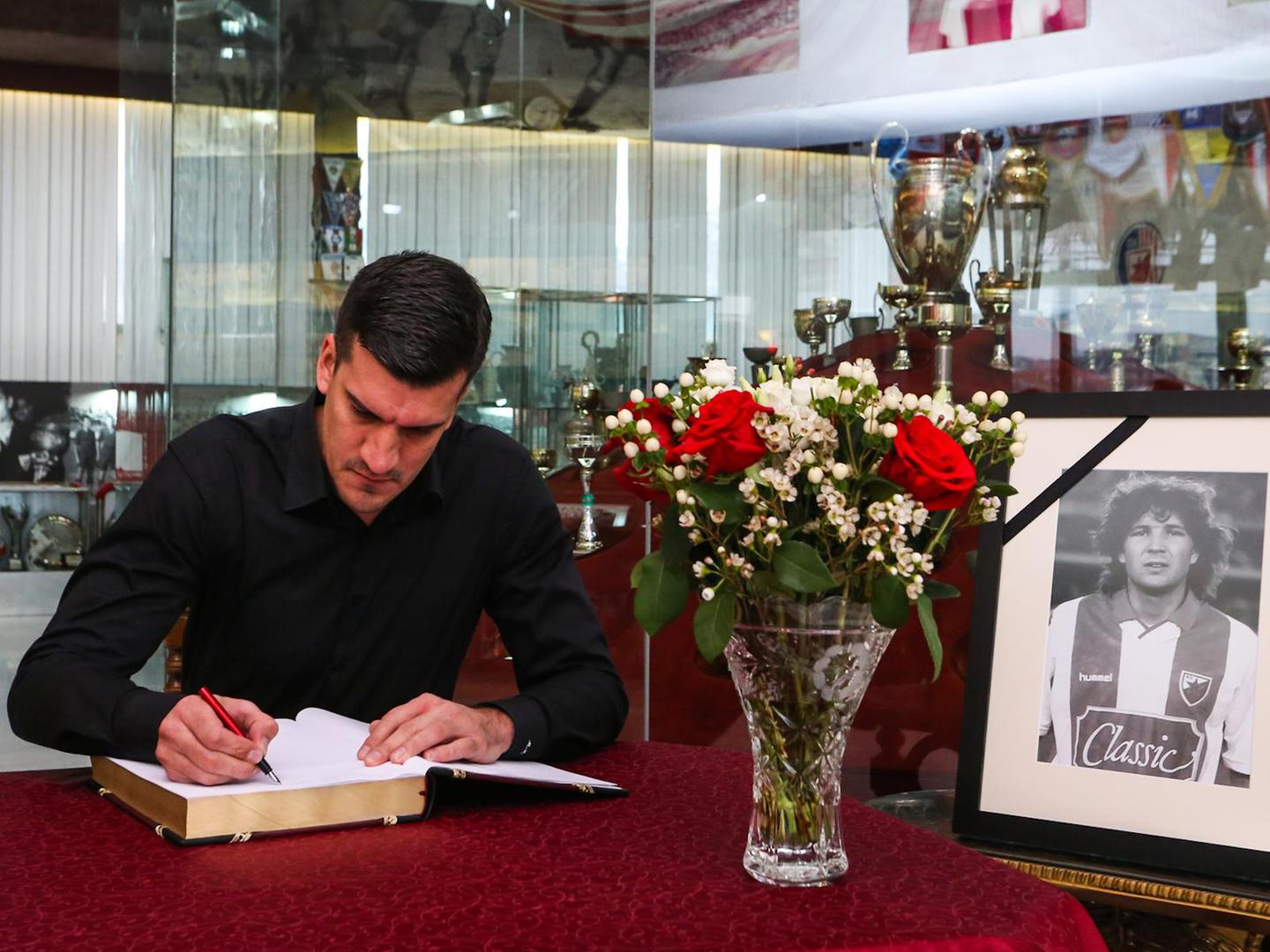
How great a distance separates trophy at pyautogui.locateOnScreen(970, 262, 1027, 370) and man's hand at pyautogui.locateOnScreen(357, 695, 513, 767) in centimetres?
259

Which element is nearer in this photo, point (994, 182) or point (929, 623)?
point (929, 623)

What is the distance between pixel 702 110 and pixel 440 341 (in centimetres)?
533

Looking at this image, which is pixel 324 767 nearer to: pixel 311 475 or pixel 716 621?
pixel 716 621

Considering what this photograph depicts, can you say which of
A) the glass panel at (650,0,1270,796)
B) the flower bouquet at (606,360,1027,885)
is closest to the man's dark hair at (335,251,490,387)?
the flower bouquet at (606,360,1027,885)

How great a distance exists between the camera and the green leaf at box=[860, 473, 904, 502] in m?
1.14

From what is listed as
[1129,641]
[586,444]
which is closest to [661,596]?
[1129,641]

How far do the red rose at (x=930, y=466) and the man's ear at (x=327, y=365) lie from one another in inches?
34.7

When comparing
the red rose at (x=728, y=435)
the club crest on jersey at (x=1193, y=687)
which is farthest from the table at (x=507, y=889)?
the club crest on jersey at (x=1193, y=687)

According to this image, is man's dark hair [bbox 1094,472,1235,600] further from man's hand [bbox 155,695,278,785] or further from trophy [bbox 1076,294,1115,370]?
trophy [bbox 1076,294,1115,370]

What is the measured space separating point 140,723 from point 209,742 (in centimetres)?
18

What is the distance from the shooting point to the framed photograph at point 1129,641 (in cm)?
160

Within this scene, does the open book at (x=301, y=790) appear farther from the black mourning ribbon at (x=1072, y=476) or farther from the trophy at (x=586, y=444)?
the trophy at (x=586, y=444)

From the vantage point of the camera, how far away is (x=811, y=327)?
4.93m

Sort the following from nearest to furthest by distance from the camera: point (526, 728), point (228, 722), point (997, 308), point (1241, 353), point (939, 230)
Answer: point (228, 722) → point (526, 728) → point (939, 230) → point (997, 308) → point (1241, 353)
